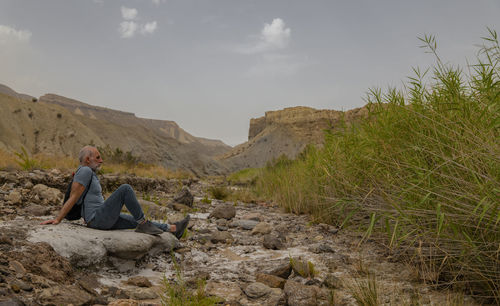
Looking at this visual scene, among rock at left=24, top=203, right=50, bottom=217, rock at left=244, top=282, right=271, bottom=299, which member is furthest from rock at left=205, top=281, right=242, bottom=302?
rock at left=24, top=203, right=50, bottom=217

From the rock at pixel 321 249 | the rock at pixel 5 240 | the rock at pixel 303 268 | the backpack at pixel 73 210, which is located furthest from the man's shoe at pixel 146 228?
the rock at pixel 321 249

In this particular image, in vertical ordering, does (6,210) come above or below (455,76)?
below

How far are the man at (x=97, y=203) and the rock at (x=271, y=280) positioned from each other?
1.48 m

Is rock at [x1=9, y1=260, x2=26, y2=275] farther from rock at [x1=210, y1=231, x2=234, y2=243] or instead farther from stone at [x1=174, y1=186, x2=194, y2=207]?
stone at [x1=174, y1=186, x2=194, y2=207]

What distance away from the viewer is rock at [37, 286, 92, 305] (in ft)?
7.33

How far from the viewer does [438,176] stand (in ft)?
9.26

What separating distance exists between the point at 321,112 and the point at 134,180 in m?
43.7

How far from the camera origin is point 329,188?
18.1 ft

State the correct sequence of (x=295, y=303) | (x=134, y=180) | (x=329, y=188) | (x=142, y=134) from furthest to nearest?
(x=142, y=134), (x=134, y=180), (x=329, y=188), (x=295, y=303)

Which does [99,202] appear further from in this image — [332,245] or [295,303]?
[332,245]

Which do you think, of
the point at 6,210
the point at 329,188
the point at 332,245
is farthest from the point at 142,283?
the point at 329,188

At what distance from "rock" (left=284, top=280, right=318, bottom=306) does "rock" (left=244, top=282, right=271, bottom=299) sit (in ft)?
0.82

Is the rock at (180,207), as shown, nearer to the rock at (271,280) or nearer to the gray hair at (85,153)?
the gray hair at (85,153)

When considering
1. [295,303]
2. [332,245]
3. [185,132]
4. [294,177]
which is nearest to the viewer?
[295,303]
